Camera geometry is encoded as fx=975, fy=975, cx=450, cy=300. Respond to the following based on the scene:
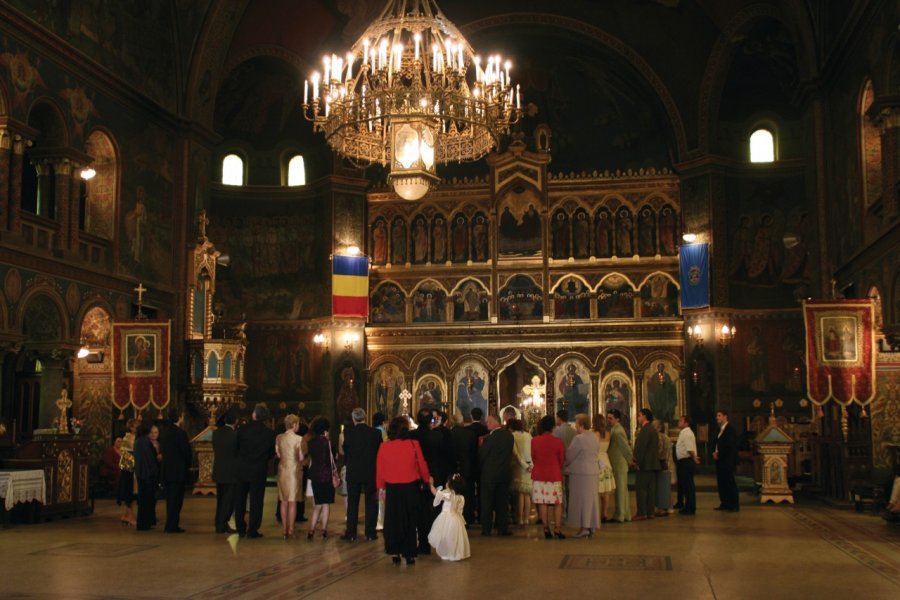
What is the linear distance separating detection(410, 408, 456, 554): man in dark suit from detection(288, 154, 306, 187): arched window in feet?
57.4

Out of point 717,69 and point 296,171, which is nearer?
point 717,69

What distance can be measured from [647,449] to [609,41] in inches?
646

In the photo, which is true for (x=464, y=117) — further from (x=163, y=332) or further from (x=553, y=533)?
(x=163, y=332)

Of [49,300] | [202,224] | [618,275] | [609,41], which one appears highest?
[609,41]

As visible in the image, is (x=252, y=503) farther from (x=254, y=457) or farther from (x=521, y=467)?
(x=521, y=467)

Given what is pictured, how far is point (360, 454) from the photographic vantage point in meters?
12.6

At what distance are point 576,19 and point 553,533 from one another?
760 inches

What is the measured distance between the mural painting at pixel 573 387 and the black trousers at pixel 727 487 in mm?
10711

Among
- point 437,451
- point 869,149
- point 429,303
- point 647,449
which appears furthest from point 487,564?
point 429,303

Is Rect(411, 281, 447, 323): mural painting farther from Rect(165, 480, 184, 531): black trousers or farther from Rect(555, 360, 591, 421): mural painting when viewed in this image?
Rect(165, 480, 184, 531): black trousers

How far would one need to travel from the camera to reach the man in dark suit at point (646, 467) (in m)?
15.8

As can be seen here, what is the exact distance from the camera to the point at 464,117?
1557 centimetres

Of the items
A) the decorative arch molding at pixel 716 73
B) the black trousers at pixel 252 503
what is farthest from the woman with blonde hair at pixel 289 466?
the decorative arch molding at pixel 716 73

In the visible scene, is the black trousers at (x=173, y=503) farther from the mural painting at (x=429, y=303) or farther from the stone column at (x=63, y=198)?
the mural painting at (x=429, y=303)
